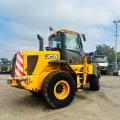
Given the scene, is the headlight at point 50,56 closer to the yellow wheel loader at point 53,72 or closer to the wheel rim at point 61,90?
the yellow wheel loader at point 53,72

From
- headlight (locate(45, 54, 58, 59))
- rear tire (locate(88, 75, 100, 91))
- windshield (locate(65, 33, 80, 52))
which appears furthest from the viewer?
rear tire (locate(88, 75, 100, 91))

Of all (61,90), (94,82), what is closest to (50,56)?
(61,90)

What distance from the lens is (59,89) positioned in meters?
10.5

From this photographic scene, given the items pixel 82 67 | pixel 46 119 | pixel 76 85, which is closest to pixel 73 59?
pixel 82 67

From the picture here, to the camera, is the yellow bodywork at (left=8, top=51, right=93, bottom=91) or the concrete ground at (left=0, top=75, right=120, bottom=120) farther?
the yellow bodywork at (left=8, top=51, right=93, bottom=91)

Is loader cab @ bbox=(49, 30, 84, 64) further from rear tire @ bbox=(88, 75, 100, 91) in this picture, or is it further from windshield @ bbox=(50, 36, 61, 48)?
rear tire @ bbox=(88, 75, 100, 91)

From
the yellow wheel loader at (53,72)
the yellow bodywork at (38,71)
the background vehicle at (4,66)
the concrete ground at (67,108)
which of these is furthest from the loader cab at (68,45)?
the background vehicle at (4,66)

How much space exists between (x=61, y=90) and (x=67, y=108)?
0.72 metres

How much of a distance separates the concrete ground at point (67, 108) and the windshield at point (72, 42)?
1.93 metres

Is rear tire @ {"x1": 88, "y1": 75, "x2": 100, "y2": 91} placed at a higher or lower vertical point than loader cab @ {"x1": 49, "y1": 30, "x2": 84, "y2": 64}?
lower

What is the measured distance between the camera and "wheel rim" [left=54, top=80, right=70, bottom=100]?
34.1 ft

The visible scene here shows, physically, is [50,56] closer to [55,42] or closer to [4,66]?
[55,42]

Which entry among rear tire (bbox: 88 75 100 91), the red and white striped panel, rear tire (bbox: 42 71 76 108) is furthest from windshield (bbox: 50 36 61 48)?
rear tire (bbox: 88 75 100 91)

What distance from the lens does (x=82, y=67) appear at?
12.4m
